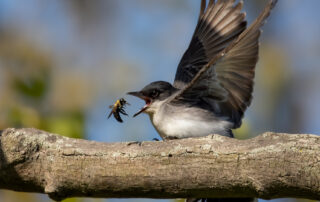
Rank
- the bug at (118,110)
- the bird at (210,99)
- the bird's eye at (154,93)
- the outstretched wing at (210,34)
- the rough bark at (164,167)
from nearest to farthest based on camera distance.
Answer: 1. the rough bark at (164,167)
2. the bird at (210,99)
3. the bug at (118,110)
4. the bird's eye at (154,93)
5. the outstretched wing at (210,34)

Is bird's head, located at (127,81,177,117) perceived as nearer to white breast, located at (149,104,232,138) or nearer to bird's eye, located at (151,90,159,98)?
bird's eye, located at (151,90,159,98)

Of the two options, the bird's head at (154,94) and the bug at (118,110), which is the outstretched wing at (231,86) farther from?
the bug at (118,110)

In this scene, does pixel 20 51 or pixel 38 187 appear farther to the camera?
pixel 20 51

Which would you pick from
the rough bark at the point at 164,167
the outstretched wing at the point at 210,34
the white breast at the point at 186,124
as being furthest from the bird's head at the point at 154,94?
the rough bark at the point at 164,167

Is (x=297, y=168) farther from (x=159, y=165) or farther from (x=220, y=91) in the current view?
(x=220, y=91)

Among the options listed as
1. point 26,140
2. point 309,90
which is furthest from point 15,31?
point 26,140

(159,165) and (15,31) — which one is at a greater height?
(15,31)

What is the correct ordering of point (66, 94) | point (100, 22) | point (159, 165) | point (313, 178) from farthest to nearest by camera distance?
point (100, 22), point (66, 94), point (159, 165), point (313, 178)
